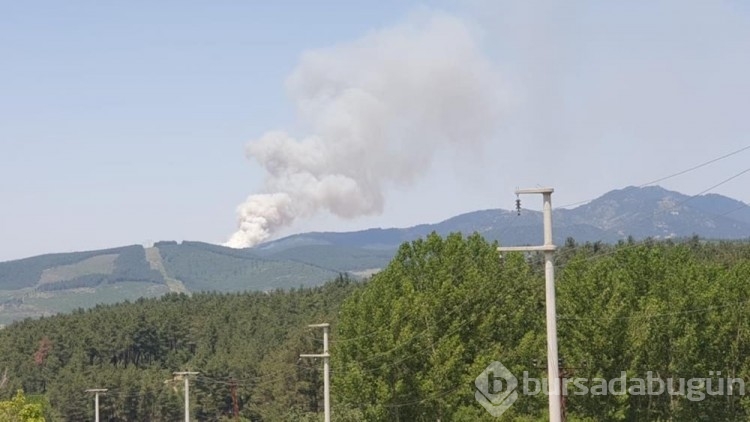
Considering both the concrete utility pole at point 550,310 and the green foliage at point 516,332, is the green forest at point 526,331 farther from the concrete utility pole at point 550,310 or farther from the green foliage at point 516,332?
the concrete utility pole at point 550,310

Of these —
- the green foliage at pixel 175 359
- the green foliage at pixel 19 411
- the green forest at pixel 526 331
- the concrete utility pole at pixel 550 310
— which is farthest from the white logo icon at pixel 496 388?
the green foliage at pixel 175 359

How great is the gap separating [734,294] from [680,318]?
6.69 metres

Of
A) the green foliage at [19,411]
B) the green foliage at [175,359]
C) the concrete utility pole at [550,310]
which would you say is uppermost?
the concrete utility pole at [550,310]

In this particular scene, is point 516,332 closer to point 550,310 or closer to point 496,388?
point 496,388

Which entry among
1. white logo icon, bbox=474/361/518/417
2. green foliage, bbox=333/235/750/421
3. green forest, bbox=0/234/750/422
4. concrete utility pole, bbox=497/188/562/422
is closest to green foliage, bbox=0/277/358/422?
green forest, bbox=0/234/750/422

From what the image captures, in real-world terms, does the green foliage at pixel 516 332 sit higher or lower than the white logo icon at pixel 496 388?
higher

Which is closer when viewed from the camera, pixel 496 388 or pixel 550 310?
pixel 550 310

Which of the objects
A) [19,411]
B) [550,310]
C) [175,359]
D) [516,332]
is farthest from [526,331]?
[175,359]

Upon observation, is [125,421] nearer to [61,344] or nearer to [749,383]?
[61,344]

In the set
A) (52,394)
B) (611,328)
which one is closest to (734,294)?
(611,328)

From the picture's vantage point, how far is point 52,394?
506 feet

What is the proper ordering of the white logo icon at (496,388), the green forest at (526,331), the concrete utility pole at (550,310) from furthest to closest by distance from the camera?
the green forest at (526,331) < the white logo icon at (496,388) < the concrete utility pole at (550,310)

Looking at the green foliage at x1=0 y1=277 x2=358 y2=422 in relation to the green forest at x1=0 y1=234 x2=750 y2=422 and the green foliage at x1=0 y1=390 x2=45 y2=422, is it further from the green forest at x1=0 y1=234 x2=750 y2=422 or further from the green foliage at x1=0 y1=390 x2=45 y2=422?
the green foliage at x1=0 y1=390 x2=45 y2=422

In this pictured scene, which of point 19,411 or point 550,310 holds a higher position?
point 550,310
